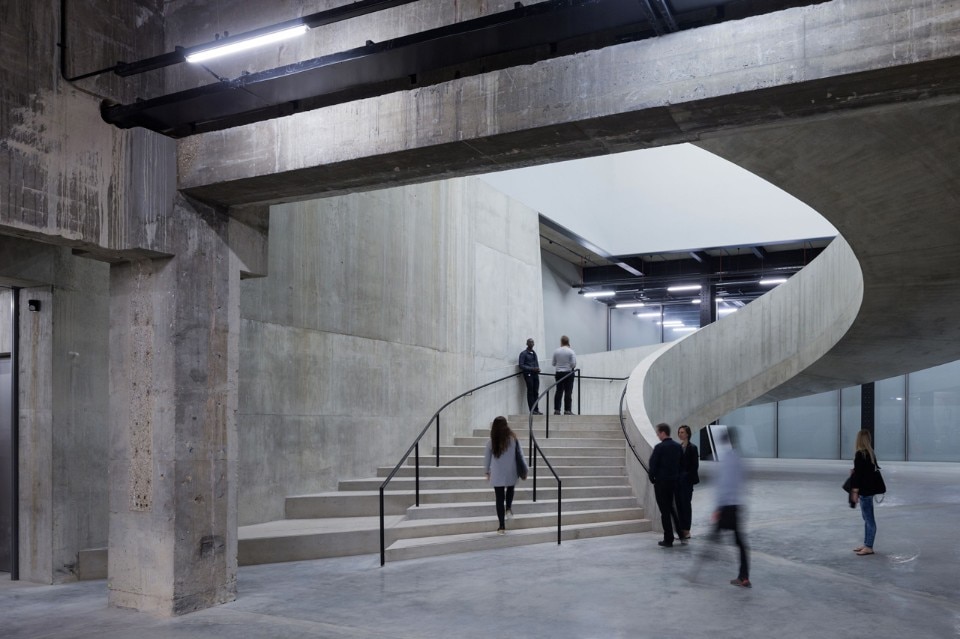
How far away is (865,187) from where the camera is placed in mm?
8258

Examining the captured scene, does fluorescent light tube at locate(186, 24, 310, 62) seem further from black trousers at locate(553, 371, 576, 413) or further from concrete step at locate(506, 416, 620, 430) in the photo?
black trousers at locate(553, 371, 576, 413)

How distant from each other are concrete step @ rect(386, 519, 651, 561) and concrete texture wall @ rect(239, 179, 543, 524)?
6.43 ft

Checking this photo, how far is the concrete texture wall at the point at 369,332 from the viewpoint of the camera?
10.1m

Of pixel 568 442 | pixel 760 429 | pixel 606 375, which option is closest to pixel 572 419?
pixel 568 442

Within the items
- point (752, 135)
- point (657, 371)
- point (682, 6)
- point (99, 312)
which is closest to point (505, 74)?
point (682, 6)

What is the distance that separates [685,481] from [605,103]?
6.12 meters

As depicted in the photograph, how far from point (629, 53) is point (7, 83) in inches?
174

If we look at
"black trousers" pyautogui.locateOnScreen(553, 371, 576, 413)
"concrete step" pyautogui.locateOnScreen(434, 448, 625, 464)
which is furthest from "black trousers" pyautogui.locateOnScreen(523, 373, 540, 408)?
"concrete step" pyautogui.locateOnScreen(434, 448, 625, 464)

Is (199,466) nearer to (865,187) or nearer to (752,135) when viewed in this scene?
(752,135)

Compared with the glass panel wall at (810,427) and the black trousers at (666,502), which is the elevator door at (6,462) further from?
the glass panel wall at (810,427)

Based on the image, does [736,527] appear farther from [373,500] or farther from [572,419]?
[572,419]

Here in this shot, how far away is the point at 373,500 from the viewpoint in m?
10.6

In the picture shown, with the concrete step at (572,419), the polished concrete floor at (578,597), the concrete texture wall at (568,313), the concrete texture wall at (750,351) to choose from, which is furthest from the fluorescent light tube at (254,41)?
the concrete texture wall at (568,313)

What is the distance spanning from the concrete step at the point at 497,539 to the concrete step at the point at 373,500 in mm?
790
